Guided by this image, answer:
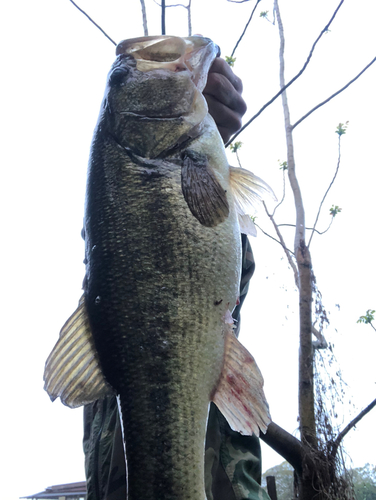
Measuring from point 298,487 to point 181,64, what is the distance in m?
3.34

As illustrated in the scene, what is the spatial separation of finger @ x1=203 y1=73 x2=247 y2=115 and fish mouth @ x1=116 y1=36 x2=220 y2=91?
11cm

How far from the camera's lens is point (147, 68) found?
1712 mm

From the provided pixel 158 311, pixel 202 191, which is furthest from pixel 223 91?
pixel 158 311

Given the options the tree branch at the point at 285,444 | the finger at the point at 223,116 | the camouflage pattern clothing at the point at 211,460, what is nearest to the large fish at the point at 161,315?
the camouflage pattern clothing at the point at 211,460

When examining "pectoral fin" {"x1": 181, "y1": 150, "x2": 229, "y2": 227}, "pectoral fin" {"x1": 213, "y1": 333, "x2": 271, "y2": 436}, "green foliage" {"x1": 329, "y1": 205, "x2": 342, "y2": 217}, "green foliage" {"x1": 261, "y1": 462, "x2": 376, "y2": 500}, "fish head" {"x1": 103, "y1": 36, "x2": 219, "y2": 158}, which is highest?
"green foliage" {"x1": 329, "y1": 205, "x2": 342, "y2": 217}

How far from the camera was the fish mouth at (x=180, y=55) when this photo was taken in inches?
66.5

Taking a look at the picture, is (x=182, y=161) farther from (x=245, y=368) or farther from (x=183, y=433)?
(x=183, y=433)

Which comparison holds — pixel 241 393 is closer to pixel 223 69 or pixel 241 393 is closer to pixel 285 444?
pixel 223 69

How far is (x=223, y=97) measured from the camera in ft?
6.19

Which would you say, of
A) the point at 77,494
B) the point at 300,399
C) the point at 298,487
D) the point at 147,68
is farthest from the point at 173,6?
the point at 77,494

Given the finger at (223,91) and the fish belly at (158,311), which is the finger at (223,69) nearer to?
the finger at (223,91)

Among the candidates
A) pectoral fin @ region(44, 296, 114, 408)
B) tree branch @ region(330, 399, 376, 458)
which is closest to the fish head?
pectoral fin @ region(44, 296, 114, 408)

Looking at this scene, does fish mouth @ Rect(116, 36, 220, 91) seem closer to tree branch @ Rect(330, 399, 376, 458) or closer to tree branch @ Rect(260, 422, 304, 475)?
tree branch @ Rect(260, 422, 304, 475)

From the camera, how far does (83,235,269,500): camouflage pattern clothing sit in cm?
141
